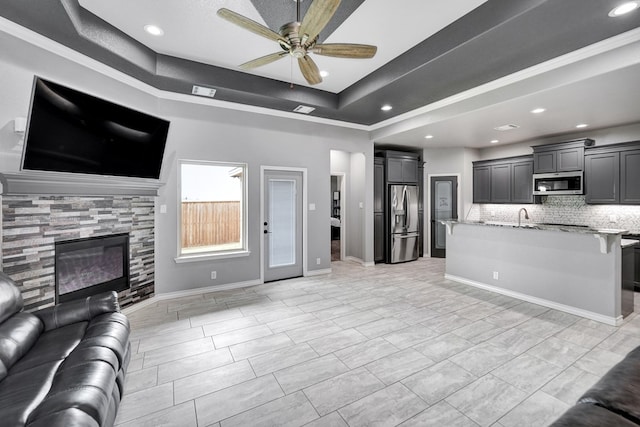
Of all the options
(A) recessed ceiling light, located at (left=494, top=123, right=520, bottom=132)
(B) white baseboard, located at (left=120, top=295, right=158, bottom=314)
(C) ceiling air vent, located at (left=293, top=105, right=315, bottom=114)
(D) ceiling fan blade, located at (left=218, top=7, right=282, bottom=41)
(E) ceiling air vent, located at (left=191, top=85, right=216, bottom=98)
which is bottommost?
(B) white baseboard, located at (left=120, top=295, right=158, bottom=314)

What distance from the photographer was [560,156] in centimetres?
541

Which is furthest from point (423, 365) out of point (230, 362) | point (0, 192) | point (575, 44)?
point (0, 192)

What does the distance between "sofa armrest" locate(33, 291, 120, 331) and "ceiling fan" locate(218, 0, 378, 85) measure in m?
2.45

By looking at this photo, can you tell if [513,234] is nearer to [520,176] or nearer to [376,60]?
[520,176]

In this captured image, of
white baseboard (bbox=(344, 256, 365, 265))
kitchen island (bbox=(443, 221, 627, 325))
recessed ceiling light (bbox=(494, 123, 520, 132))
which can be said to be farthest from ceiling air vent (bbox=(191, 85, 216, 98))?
recessed ceiling light (bbox=(494, 123, 520, 132))

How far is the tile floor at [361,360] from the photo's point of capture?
194 cm

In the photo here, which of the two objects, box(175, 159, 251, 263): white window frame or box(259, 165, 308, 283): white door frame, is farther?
box(259, 165, 308, 283): white door frame

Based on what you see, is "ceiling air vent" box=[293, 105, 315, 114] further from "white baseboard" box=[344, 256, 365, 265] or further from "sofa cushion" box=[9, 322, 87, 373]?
"sofa cushion" box=[9, 322, 87, 373]

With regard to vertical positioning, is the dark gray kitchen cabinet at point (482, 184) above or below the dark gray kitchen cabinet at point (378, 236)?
above

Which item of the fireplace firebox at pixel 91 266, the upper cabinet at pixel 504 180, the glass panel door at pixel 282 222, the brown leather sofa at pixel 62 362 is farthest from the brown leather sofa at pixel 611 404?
the upper cabinet at pixel 504 180

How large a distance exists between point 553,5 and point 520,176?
4.74m

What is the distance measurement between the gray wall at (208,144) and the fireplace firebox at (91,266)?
0.53m

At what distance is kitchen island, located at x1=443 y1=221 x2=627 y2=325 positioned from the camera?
333 centimetres

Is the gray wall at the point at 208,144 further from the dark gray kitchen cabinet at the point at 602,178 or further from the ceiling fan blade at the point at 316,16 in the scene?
the dark gray kitchen cabinet at the point at 602,178
